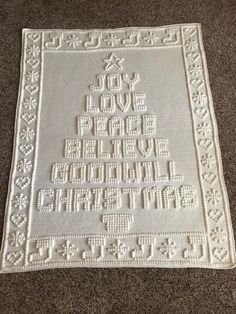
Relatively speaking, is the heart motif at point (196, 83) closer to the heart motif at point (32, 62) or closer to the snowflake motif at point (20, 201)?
the heart motif at point (32, 62)

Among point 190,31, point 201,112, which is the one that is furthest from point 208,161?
point 190,31

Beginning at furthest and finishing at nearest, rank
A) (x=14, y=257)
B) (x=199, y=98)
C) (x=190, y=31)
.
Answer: (x=190, y=31), (x=199, y=98), (x=14, y=257)

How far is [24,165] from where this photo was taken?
1.00m

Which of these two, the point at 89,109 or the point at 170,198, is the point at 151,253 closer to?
the point at 170,198

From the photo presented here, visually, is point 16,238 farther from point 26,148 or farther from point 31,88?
point 31,88

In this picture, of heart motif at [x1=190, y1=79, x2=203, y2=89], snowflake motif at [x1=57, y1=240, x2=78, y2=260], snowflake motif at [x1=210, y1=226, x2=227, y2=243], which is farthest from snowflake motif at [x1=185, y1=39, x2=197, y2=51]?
snowflake motif at [x1=57, y1=240, x2=78, y2=260]

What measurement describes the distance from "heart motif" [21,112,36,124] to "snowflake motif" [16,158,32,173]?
12cm

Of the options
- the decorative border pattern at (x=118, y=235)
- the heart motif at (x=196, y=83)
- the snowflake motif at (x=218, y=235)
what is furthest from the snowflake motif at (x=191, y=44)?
the snowflake motif at (x=218, y=235)

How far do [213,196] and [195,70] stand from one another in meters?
0.40

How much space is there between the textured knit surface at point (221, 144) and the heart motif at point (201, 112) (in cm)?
4

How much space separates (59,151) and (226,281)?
516 mm

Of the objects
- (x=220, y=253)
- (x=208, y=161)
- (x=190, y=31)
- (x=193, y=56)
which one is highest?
(x=190, y=31)

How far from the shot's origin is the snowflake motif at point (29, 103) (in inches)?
42.4

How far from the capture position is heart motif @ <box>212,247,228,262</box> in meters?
0.89
